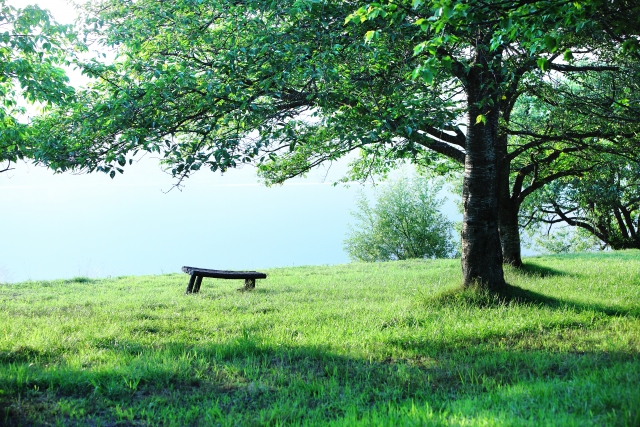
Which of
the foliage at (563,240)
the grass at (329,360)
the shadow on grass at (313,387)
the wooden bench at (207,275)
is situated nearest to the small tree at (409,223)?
the foliage at (563,240)

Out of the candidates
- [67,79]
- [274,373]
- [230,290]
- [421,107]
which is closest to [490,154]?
[421,107]

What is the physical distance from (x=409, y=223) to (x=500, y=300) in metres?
28.4

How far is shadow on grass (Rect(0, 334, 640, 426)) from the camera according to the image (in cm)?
474

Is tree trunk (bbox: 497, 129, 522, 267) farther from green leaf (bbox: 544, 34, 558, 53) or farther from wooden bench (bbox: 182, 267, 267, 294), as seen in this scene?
green leaf (bbox: 544, 34, 558, 53)

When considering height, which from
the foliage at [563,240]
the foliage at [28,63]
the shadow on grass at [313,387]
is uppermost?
the foliage at [28,63]

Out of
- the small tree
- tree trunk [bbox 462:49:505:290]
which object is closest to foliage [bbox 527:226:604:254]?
the small tree

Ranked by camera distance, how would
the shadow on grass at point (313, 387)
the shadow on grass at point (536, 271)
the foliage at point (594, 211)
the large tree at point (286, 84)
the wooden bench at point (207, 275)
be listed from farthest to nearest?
the foliage at point (594, 211)
the shadow on grass at point (536, 271)
the wooden bench at point (207, 275)
the large tree at point (286, 84)
the shadow on grass at point (313, 387)

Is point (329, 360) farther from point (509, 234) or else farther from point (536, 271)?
point (509, 234)

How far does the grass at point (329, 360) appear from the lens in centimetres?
487

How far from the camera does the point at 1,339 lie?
7594 millimetres

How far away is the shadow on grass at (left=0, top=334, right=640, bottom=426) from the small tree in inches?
1245

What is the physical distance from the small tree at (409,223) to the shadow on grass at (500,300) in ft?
90.3

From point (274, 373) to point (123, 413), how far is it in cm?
181

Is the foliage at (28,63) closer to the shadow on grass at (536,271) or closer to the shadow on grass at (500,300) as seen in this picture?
the shadow on grass at (500,300)
